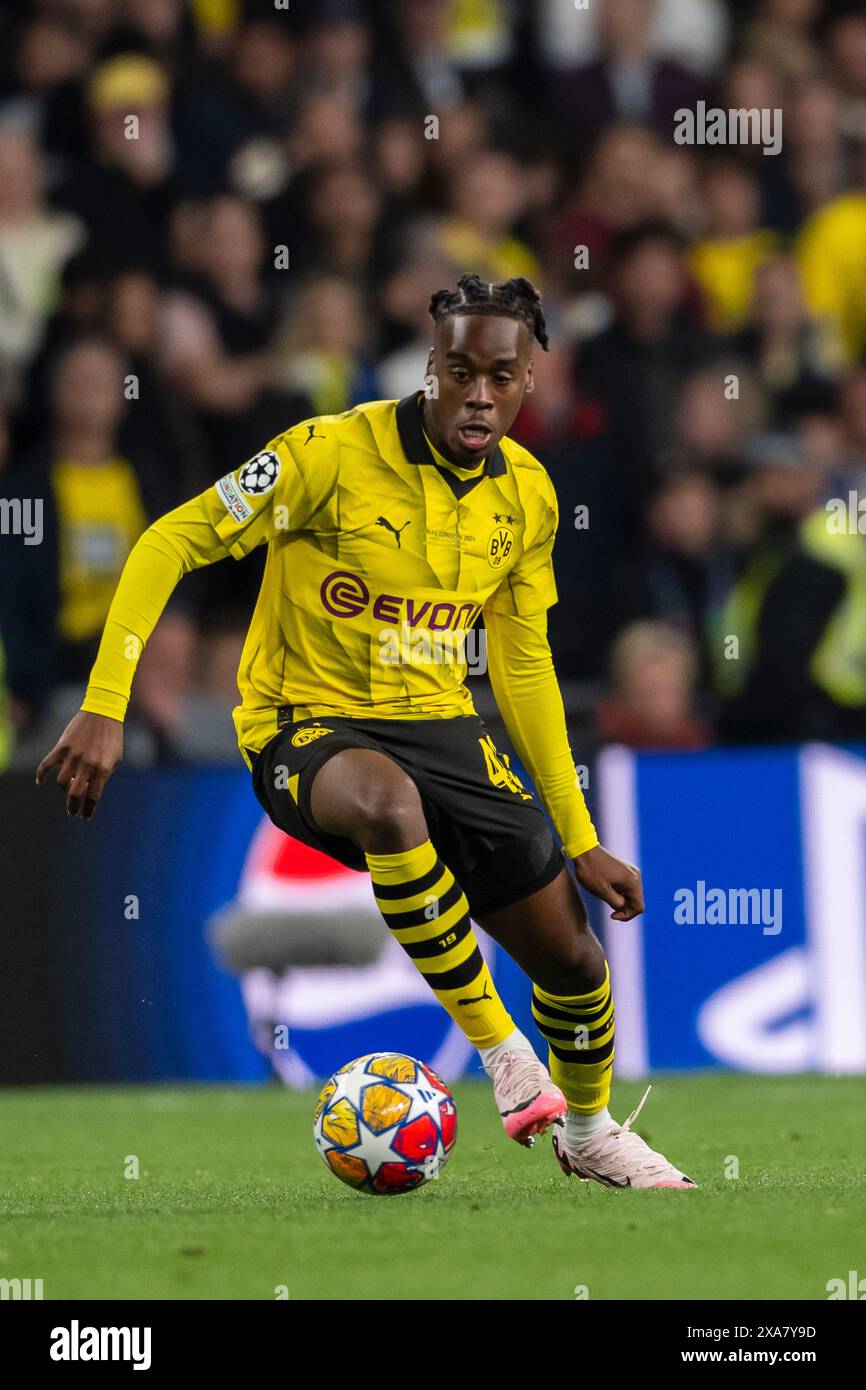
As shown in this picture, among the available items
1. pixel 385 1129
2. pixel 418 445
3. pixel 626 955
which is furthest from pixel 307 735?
pixel 626 955

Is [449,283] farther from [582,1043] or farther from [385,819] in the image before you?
[385,819]

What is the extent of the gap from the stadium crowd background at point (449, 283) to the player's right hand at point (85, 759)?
13.3ft

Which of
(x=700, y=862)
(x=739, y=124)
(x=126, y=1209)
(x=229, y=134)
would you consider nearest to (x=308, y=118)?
(x=229, y=134)

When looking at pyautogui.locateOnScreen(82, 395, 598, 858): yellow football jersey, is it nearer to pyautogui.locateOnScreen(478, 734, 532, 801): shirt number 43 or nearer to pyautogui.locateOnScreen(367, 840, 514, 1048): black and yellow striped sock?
pyautogui.locateOnScreen(478, 734, 532, 801): shirt number 43

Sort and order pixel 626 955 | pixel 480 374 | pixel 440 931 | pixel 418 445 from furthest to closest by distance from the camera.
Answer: pixel 626 955 → pixel 418 445 → pixel 480 374 → pixel 440 931

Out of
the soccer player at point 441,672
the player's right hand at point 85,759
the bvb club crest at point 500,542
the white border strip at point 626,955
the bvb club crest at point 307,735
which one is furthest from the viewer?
the white border strip at point 626,955

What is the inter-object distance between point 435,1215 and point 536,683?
1441 mm

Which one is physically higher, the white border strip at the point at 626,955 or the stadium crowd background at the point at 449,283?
the stadium crowd background at the point at 449,283

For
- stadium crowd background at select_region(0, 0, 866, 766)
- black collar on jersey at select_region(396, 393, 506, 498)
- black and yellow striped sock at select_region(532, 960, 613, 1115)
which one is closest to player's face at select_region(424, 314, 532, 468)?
black collar on jersey at select_region(396, 393, 506, 498)

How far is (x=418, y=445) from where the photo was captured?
569 centimetres

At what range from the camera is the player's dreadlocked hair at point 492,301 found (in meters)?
5.45

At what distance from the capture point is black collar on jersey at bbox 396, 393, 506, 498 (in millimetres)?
5691

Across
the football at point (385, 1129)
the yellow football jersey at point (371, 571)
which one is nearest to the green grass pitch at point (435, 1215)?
the football at point (385, 1129)

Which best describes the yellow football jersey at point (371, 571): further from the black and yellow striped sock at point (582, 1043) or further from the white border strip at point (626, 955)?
the white border strip at point (626, 955)
